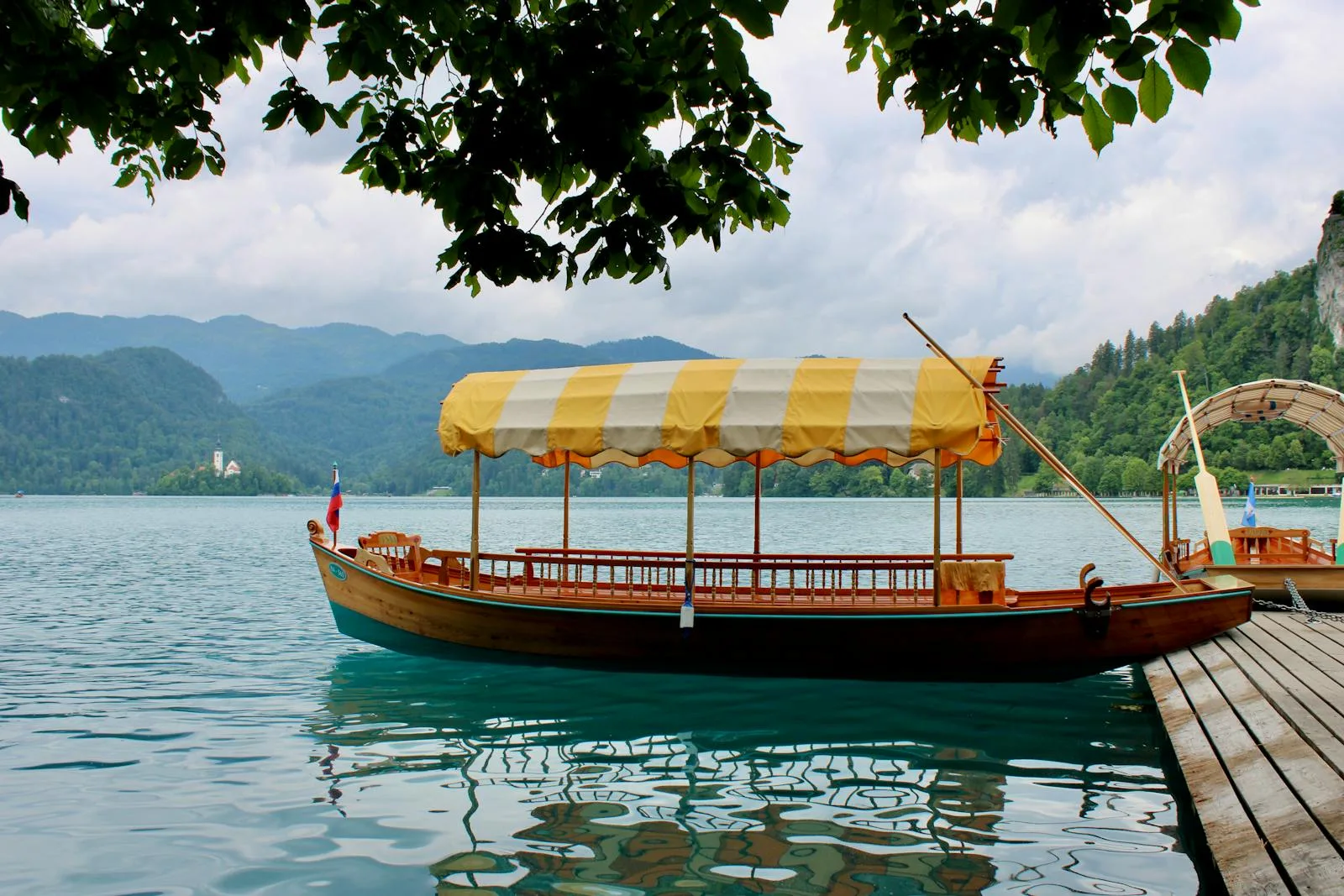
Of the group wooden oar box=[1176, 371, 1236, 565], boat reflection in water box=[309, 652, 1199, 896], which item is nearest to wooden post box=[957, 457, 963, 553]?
boat reflection in water box=[309, 652, 1199, 896]

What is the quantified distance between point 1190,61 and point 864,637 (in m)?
8.73

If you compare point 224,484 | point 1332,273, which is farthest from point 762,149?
point 224,484

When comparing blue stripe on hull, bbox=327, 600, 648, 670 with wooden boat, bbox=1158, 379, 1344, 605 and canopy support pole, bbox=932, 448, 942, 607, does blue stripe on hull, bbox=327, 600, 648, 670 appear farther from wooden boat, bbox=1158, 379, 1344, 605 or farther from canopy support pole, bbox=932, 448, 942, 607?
wooden boat, bbox=1158, 379, 1344, 605

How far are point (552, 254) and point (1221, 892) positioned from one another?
16.9 ft

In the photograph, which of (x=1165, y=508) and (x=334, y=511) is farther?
(x=1165, y=508)

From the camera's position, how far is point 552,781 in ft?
26.7

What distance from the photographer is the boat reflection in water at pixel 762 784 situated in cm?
617

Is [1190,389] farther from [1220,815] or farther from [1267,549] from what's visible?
[1220,815]

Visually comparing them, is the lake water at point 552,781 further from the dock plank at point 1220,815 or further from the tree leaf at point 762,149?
the tree leaf at point 762,149

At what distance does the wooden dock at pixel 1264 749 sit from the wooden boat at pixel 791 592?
0.82m

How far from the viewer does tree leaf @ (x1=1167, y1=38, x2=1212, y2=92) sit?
2.52 metres

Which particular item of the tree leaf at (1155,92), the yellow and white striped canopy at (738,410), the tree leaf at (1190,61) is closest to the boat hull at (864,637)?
the yellow and white striped canopy at (738,410)

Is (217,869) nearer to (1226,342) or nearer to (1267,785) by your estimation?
(1267,785)

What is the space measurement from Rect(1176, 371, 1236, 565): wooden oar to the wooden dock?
13.9ft
